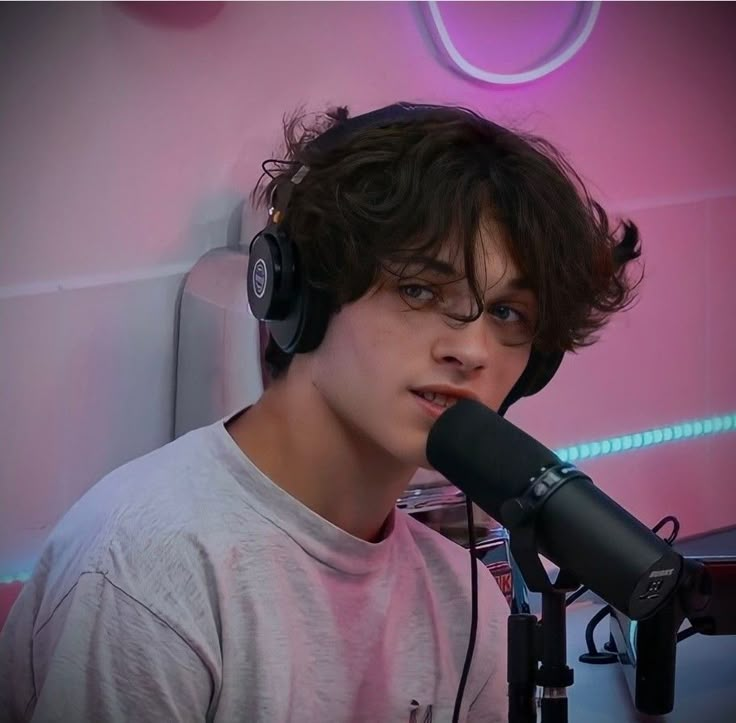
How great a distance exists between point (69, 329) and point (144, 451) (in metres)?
0.16

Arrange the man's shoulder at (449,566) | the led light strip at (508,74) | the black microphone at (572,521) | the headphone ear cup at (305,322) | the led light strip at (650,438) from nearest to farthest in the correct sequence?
1. the black microphone at (572,521)
2. the headphone ear cup at (305,322)
3. the man's shoulder at (449,566)
4. the led light strip at (508,74)
5. the led light strip at (650,438)

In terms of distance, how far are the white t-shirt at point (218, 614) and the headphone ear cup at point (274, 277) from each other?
0.11 metres

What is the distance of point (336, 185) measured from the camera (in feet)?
→ 2.97

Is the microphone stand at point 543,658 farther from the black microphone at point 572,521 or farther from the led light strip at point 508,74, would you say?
the led light strip at point 508,74

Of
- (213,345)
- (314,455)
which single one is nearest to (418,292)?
(314,455)

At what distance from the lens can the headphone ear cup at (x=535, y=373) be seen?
0.96 meters

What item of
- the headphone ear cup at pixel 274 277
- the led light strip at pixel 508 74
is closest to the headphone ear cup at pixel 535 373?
the headphone ear cup at pixel 274 277

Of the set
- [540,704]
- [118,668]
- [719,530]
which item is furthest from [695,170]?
[118,668]

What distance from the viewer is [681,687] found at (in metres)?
1.30

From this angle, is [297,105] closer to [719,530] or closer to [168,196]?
[168,196]

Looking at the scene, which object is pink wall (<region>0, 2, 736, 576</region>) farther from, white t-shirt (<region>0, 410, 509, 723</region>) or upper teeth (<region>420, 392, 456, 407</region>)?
upper teeth (<region>420, 392, 456, 407</region>)

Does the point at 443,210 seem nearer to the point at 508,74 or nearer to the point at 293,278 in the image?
the point at 293,278

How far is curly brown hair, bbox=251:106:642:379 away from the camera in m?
0.86

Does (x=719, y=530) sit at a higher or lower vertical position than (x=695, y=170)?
lower
